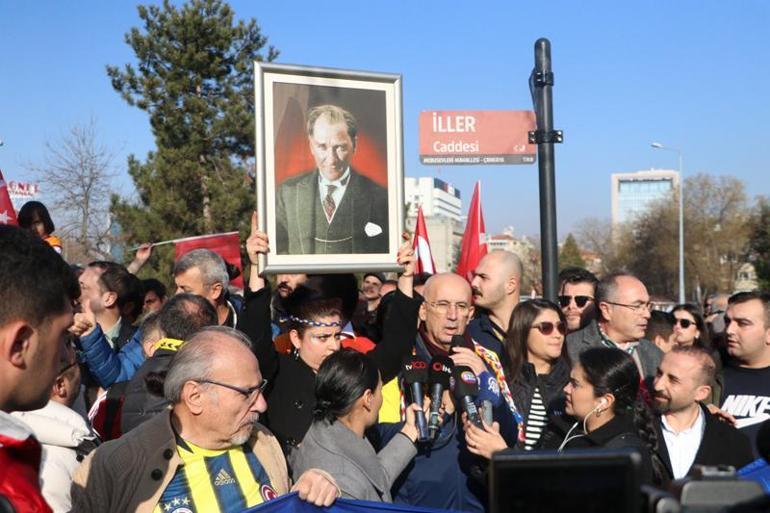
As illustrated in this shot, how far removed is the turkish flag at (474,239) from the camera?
9188mm

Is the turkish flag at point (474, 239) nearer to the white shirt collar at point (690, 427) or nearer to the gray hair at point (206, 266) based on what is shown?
the gray hair at point (206, 266)

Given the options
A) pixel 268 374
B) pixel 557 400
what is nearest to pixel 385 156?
pixel 268 374

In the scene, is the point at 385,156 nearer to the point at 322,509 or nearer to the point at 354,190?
the point at 354,190

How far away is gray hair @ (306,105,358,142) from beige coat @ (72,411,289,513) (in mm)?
1889

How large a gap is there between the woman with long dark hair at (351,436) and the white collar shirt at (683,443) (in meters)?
1.38

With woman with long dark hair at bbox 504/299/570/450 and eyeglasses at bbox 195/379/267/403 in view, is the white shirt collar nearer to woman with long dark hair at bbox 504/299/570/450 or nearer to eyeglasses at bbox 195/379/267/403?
woman with long dark hair at bbox 504/299/570/450

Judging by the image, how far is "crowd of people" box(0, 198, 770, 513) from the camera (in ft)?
9.54

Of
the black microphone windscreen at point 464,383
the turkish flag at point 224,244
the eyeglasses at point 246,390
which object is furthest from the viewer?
the turkish flag at point 224,244

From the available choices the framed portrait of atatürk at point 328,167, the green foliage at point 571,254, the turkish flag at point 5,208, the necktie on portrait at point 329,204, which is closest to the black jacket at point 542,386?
the framed portrait of atatürk at point 328,167

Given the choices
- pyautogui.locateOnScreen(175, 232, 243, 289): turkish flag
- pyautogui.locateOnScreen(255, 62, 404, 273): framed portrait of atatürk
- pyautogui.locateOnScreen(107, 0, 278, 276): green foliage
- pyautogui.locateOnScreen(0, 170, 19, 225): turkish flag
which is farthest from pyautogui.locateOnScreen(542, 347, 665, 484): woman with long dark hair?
pyautogui.locateOnScreen(107, 0, 278, 276): green foliage

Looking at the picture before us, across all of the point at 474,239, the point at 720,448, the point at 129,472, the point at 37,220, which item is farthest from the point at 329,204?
the point at 474,239

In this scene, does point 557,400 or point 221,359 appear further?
point 557,400

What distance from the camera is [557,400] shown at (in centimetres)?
496

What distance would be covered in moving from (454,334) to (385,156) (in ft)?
3.48
